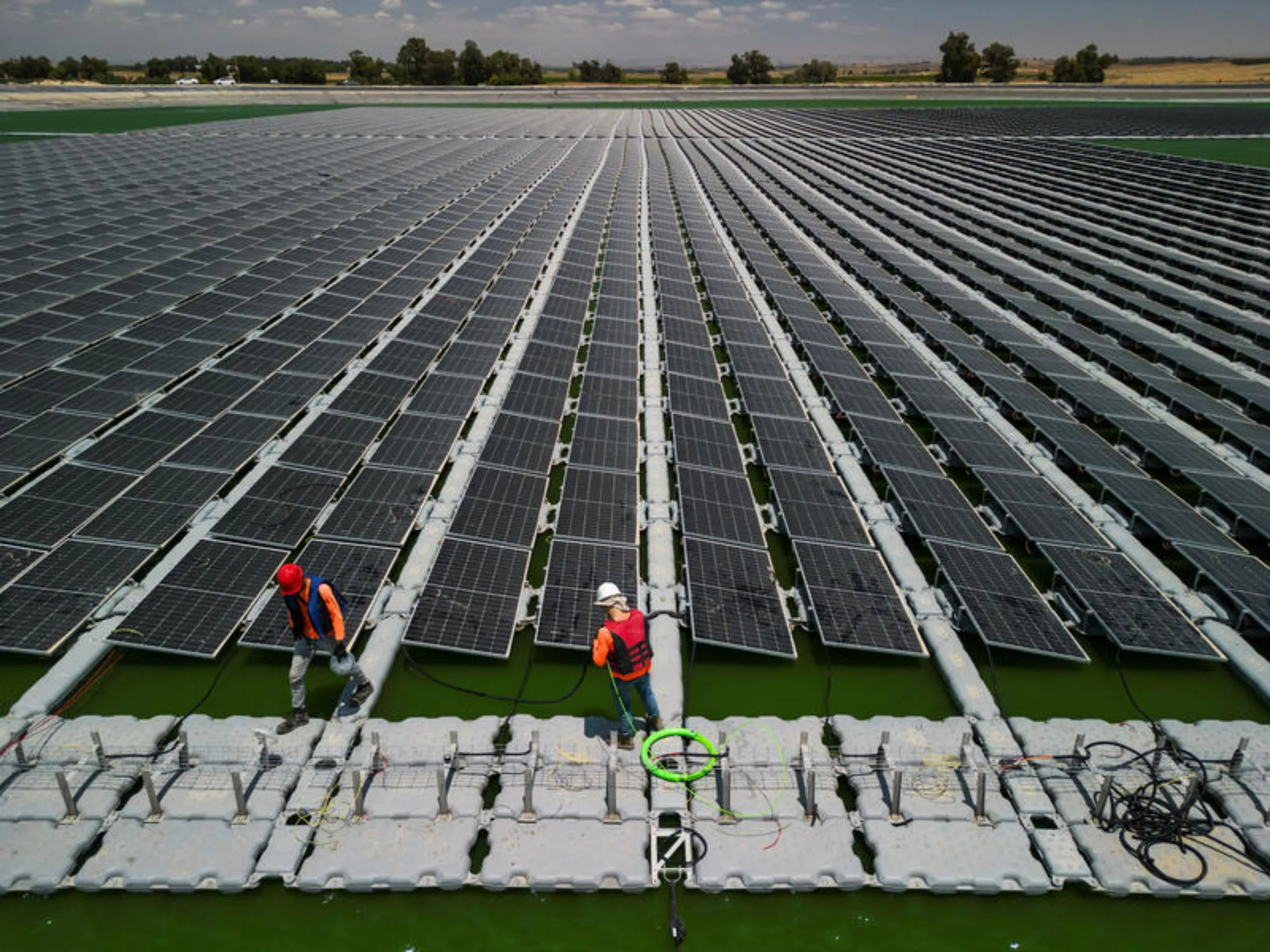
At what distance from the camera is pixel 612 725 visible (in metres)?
9.05

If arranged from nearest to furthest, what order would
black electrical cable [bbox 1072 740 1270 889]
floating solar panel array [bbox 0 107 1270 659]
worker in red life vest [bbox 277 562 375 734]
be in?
black electrical cable [bbox 1072 740 1270 889] → worker in red life vest [bbox 277 562 375 734] → floating solar panel array [bbox 0 107 1270 659]

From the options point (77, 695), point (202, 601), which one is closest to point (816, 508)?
point (202, 601)

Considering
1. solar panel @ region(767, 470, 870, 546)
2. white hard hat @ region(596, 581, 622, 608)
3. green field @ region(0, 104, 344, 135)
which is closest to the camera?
white hard hat @ region(596, 581, 622, 608)

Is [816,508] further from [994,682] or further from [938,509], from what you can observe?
[994,682]

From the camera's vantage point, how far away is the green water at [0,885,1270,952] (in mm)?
6785

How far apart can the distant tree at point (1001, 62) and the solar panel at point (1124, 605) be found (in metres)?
179

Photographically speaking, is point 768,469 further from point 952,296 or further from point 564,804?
point 952,296

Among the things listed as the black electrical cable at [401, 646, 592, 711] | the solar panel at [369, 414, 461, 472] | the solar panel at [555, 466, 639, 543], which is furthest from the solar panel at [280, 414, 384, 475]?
the black electrical cable at [401, 646, 592, 711]

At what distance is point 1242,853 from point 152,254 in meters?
31.1

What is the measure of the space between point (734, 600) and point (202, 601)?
7.22 m

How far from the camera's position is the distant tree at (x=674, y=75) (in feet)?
533

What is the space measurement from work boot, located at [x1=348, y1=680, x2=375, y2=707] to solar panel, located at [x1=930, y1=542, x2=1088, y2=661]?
796 cm

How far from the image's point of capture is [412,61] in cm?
16125

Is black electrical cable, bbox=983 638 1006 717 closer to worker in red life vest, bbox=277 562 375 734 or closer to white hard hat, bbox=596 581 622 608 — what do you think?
white hard hat, bbox=596 581 622 608
